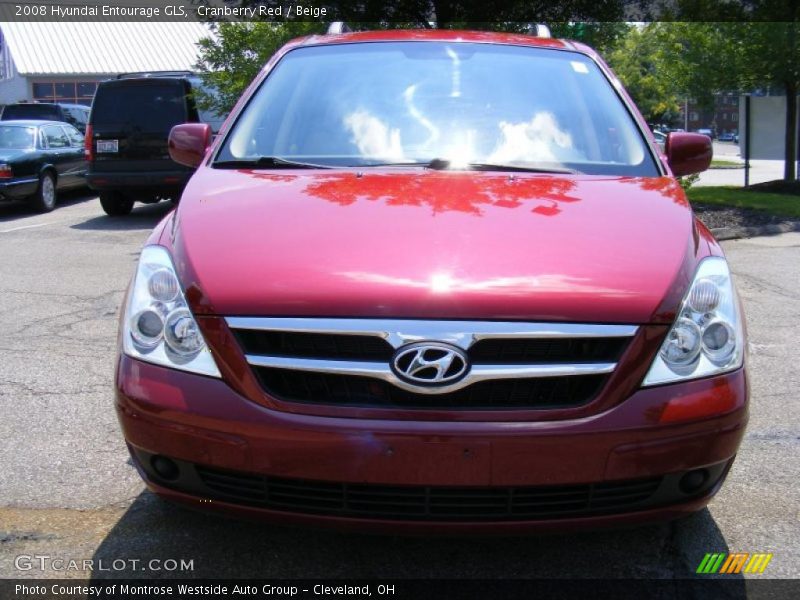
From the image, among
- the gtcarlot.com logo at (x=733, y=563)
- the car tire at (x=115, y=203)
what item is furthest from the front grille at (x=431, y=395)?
the car tire at (x=115, y=203)

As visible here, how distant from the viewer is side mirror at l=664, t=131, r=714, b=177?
157 inches

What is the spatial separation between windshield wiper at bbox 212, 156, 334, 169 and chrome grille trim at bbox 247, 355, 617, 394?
4.12 ft

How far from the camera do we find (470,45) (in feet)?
13.8

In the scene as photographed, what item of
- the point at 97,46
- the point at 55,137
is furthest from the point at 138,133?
the point at 97,46

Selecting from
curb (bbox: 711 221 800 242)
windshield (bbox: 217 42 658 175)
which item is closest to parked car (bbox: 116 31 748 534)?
windshield (bbox: 217 42 658 175)

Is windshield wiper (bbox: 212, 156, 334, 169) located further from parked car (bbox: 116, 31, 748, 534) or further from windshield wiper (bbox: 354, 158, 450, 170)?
parked car (bbox: 116, 31, 748, 534)

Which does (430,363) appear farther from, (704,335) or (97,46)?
(97,46)

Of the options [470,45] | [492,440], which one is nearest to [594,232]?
[492,440]

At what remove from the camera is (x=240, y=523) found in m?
3.04

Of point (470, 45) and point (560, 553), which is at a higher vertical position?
point (470, 45)

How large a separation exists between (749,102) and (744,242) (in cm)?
693

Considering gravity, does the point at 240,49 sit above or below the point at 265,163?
below

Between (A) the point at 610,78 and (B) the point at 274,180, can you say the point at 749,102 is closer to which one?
(A) the point at 610,78

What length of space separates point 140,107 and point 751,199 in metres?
9.05
